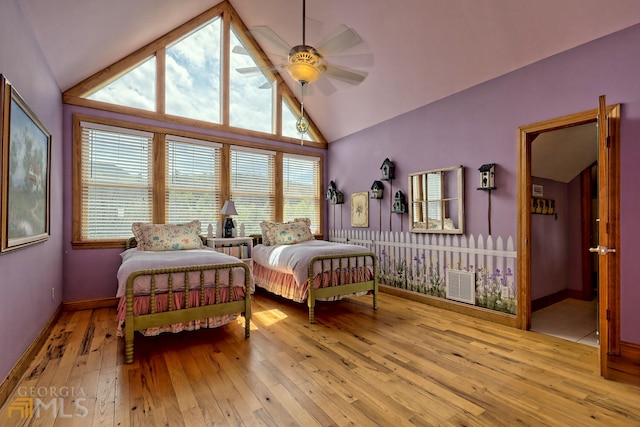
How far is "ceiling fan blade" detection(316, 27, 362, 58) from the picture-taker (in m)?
2.56

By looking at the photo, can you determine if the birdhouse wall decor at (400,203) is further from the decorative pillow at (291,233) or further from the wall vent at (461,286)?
the decorative pillow at (291,233)

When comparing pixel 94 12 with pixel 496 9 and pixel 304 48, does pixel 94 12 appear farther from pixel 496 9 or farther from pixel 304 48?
pixel 496 9

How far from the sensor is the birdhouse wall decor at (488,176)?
340 cm

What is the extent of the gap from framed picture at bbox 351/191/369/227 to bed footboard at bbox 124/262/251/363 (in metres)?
2.70

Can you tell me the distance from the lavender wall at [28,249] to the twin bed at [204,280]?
0.63 m

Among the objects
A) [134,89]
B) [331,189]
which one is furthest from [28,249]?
[331,189]

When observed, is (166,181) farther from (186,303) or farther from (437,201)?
(437,201)

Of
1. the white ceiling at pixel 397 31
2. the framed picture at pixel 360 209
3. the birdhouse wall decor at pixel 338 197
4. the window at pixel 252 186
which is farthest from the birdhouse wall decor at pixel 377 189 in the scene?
the window at pixel 252 186

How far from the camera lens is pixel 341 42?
8.70 feet

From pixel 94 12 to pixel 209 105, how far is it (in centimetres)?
211

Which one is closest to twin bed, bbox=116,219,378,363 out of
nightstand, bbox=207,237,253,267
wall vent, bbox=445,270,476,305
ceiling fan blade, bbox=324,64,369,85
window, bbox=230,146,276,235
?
nightstand, bbox=207,237,253,267

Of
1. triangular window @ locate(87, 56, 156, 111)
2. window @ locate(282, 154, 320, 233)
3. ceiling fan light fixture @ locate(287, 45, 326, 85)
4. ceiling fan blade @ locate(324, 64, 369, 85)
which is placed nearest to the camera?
ceiling fan light fixture @ locate(287, 45, 326, 85)

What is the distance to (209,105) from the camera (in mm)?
4934

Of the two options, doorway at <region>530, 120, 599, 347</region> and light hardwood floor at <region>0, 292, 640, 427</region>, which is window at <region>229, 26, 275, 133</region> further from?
doorway at <region>530, 120, 599, 347</region>
